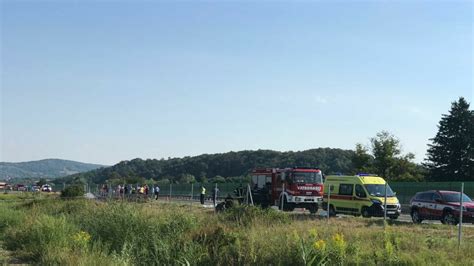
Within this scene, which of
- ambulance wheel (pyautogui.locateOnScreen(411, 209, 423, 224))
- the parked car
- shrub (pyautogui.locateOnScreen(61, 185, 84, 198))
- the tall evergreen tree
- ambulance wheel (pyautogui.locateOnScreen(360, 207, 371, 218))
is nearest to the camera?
the parked car

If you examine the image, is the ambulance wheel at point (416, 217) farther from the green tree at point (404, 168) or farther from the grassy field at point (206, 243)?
the green tree at point (404, 168)

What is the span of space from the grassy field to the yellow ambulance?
709cm

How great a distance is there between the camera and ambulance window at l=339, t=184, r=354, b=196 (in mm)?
28938

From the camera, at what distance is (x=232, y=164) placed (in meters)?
116

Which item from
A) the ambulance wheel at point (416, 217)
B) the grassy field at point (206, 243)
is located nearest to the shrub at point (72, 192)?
the grassy field at point (206, 243)

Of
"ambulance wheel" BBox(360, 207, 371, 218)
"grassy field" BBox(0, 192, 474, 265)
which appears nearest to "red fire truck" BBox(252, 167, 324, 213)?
"ambulance wheel" BBox(360, 207, 371, 218)

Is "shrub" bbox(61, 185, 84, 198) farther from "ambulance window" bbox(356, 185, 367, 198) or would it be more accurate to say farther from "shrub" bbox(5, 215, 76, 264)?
"shrub" bbox(5, 215, 76, 264)

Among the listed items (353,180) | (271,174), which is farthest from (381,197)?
(271,174)

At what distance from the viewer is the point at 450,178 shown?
6900 centimetres

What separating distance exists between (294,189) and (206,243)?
17.6 m

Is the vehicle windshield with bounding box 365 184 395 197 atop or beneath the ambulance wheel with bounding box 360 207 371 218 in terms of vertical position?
atop

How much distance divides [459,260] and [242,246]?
17.0 ft

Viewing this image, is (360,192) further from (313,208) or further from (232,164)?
(232,164)

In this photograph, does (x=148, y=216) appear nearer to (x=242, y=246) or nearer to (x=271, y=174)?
(x=242, y=246)
